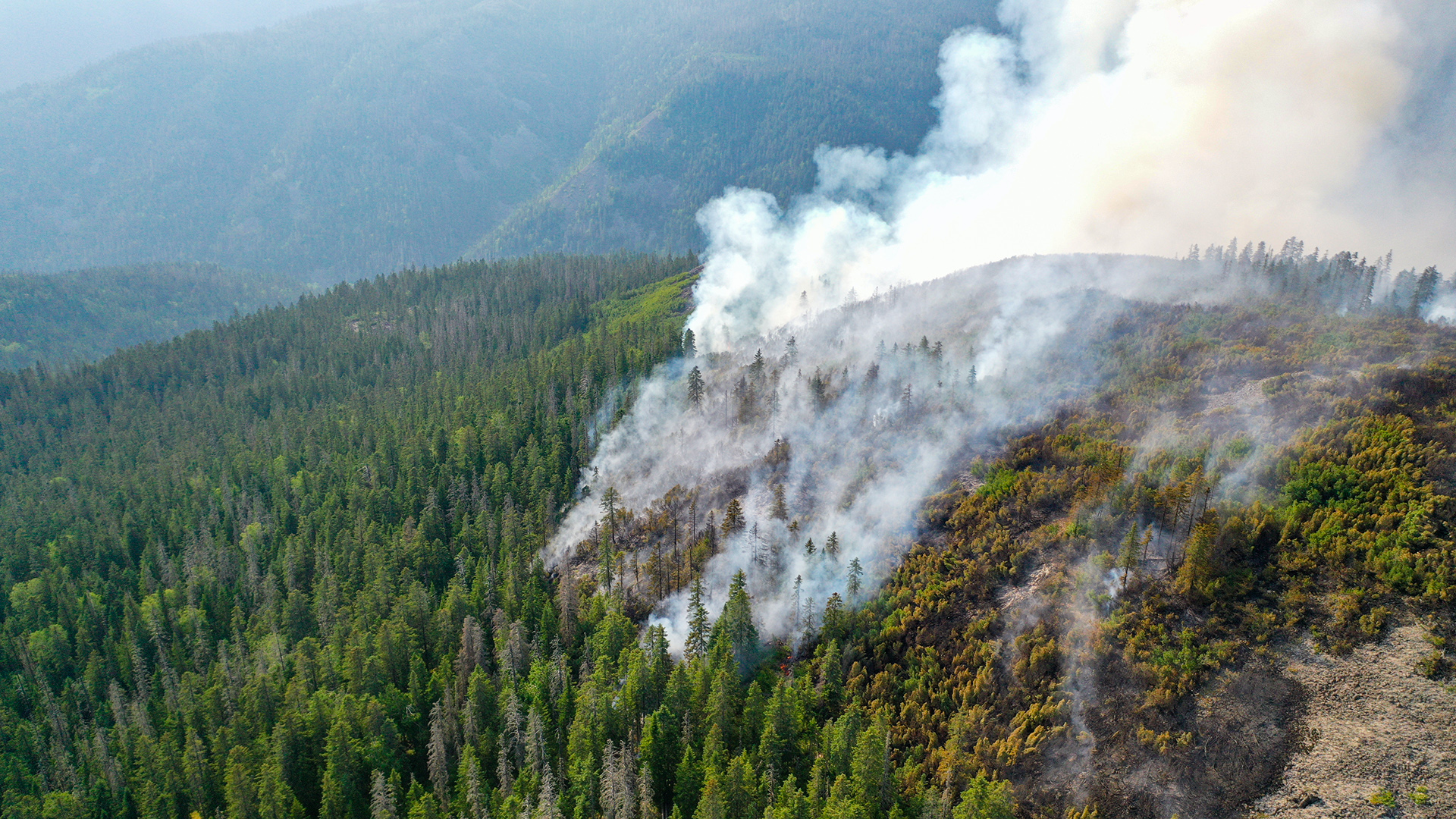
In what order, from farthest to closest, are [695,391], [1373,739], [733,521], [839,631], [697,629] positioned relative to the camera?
[695,391], [733,521], [697,629], [839,631], [1373,739]

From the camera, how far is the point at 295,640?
14112 centimetres

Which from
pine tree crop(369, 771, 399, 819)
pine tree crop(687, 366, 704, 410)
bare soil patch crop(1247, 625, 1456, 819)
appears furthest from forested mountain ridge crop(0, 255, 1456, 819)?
pine tree crop(687, 366, 704, 410)

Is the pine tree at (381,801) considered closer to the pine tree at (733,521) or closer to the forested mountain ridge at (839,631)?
the forested mountain ridge at (839,631)

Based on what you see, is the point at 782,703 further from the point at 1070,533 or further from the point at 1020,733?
the point at 1070,533

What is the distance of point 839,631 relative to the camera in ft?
359

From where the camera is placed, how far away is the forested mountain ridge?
86938 millimetres

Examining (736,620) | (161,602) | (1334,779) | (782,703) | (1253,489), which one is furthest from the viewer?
(161,602)

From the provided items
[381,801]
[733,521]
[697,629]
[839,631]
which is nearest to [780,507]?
[733,521]

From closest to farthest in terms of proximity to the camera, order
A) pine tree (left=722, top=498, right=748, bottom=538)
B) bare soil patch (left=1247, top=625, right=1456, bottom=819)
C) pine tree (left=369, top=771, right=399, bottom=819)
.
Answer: bare soil patch (left=1247, top=625, right=1456, bottom=819) < pine tree (left=369, top=771, right=399, bottom=819) < pine tree (left=722, top=498, right=748, bottom=538)

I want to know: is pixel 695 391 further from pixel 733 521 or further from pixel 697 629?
pixel 697 629

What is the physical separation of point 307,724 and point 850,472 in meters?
84.4

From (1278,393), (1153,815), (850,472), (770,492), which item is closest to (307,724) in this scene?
(770,492)

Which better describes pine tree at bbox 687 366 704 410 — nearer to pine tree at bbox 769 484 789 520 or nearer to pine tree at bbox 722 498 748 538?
pine tree at bbox 769 484 789 520

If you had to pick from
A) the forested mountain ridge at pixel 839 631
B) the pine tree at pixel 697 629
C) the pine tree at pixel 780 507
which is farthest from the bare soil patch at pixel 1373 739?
the pine tree at pixel 780 507
